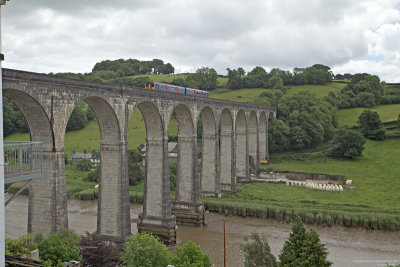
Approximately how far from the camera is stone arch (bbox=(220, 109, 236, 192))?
46.7 m

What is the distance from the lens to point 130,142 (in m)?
77.9

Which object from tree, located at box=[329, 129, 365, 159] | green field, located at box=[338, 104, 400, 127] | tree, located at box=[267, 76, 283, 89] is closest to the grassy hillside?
tree, located at box=[267, 76, 283, 89]

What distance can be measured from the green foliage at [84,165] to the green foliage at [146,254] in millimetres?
46538

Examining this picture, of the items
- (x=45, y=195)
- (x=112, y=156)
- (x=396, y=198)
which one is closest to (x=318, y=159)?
(x=396, y=198)

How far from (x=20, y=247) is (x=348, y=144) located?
61098 millimetres

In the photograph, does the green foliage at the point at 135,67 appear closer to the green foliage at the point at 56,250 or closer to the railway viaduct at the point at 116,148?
the railway viaduct at the point at 116,148

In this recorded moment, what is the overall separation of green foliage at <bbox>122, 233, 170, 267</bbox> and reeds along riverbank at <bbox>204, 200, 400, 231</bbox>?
2079 cm

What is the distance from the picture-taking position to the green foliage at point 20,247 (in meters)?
16.6

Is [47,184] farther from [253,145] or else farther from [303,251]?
[253,145]

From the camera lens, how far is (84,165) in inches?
2477

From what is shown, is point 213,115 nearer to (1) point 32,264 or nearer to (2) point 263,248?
(2) point 263,248

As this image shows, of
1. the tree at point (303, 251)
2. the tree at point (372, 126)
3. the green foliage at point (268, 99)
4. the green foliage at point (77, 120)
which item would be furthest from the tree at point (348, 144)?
the green foliage at point (77, 120)

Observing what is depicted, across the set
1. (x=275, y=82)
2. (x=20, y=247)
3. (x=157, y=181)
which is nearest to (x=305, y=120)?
(x=275, y=82)

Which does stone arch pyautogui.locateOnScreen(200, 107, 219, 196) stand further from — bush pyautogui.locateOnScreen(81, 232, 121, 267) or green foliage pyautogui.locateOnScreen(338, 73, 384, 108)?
green foliage pyautogui.locateOnScreen(338, 73, 384, 108)
